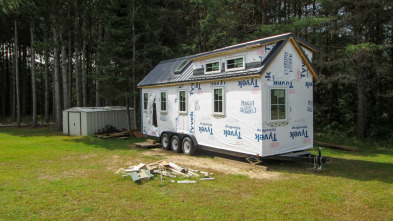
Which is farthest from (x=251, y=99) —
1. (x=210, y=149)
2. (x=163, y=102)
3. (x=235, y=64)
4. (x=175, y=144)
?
(x=163, y=102)

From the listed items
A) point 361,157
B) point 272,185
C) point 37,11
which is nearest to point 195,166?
point 272,185

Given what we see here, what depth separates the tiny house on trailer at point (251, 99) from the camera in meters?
9.59

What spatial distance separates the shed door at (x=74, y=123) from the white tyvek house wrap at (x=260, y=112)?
11.1 m

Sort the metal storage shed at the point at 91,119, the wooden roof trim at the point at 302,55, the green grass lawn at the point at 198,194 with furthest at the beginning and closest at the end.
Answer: the metal storage shed at the point at 91,119, the wooden roof trim at the point at 302,55, the green grass lawn at the point at 198,194

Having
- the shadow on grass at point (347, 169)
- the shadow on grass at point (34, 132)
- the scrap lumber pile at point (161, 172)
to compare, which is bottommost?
the shadow on grass at point (347, 169)

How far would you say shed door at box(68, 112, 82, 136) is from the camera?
65.0ft

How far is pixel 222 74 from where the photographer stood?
11.1m

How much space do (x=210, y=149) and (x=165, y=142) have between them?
321cm

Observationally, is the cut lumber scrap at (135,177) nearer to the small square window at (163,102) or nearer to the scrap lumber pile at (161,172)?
the scrap lumber pile at (161,172)

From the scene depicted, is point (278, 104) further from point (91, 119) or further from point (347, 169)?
point (91, 119)

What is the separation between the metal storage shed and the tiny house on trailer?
8.86m

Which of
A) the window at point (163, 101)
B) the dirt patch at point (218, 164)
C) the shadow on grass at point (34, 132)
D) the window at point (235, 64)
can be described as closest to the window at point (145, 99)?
the window at point (163, 101)

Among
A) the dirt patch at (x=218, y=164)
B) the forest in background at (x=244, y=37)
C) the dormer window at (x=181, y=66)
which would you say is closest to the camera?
the dirt patch at (x=218, y=164)

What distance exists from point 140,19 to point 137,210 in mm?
16985
